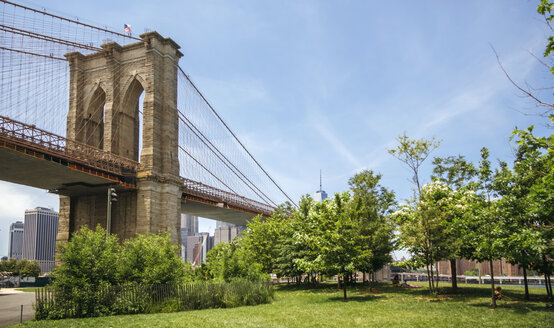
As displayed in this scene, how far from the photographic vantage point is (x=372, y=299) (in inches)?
970

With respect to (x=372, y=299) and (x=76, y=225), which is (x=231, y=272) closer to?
(x=372, y=299)

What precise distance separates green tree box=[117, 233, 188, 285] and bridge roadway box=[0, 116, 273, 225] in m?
15.3

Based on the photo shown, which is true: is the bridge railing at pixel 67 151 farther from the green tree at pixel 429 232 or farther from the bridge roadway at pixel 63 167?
the green tree at pixel 429 232

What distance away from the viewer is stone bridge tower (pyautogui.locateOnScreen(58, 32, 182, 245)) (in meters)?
41.9

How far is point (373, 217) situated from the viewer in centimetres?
3148

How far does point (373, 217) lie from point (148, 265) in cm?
1764

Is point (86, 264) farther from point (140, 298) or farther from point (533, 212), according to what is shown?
point (533, 212)

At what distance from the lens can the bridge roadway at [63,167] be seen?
3130 cm

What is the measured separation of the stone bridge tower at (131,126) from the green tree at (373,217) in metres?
20.5

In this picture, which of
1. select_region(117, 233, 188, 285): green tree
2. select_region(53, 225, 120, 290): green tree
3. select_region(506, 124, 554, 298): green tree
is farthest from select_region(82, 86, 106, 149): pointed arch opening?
select_region(506, 124, 554, 298): green tree

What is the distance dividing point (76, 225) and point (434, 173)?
3880 centimetres

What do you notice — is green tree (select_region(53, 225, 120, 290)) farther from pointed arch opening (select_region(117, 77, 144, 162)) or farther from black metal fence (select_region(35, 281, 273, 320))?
pointed arch opening (select_region(117, 77, 144, 162))

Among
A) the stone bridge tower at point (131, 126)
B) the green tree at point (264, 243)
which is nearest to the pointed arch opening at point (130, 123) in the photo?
the stone bridge tower at point (131, 126)

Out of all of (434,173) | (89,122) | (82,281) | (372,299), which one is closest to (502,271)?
(434,173)
